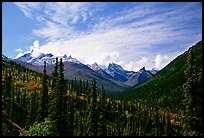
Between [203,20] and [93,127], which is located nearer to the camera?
[203,20]

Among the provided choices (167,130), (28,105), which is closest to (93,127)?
(28,105)

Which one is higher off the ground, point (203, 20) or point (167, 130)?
point (203, 20)

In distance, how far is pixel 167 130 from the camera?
157 meters

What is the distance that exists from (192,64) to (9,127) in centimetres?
6484

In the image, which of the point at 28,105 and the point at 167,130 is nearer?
the point at 28,105

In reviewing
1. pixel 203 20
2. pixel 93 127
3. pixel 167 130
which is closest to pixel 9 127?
pixel 93 127

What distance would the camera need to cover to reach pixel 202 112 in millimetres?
32469

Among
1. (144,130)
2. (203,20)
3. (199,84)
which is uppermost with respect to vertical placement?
(203,20)

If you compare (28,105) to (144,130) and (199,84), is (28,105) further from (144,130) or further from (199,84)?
(199,84)

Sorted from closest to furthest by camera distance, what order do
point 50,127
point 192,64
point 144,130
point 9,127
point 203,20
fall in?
point 203,20
point 192,64
point 50,127
point 9,127
point 144,130

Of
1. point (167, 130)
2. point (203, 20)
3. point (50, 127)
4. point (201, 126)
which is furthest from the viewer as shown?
point (167, 130)

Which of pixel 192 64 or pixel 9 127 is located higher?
pixel 192 64

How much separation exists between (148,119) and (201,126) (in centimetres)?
16395

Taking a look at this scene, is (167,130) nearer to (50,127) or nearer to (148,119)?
(148,119)
